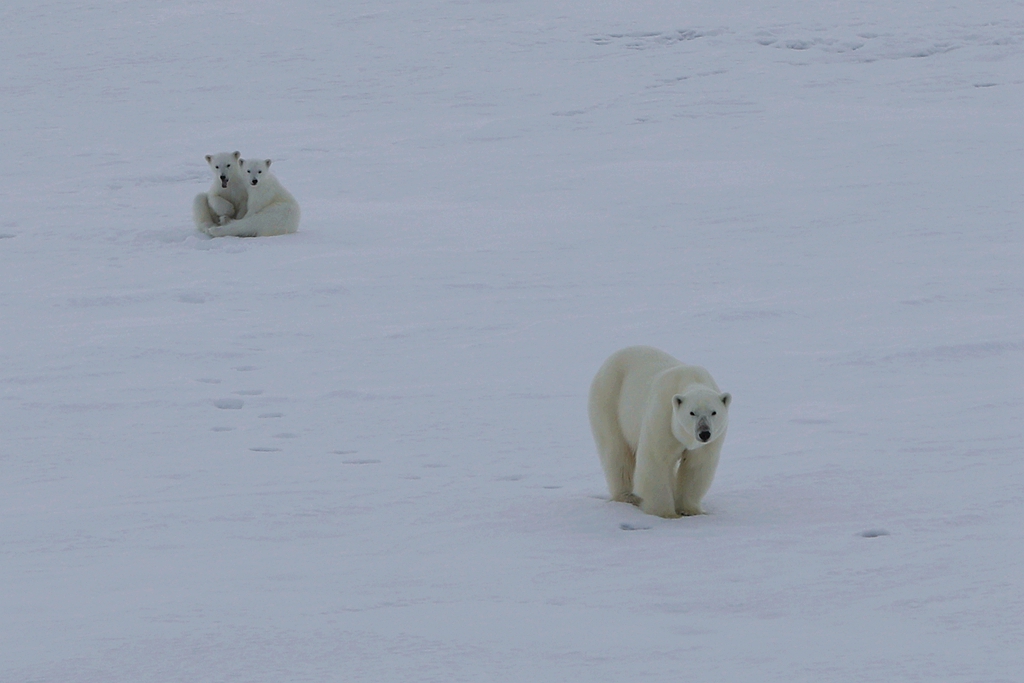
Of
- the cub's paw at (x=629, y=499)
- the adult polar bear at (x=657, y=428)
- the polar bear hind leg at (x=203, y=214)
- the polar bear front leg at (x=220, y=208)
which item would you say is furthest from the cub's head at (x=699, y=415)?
the polar bear hind leg at (x=203, y=214)

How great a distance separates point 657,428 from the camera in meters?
3.85

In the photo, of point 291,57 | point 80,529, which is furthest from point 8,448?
point 291,57

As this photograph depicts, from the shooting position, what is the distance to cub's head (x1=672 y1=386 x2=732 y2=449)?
3641mm

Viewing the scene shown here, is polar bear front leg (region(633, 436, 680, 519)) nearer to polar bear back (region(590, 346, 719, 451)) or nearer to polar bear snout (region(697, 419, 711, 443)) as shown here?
polar bear back (region(590, 346, 719, 451))

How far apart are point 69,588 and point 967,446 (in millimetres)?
3008

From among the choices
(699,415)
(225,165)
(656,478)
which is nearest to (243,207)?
(225,165)

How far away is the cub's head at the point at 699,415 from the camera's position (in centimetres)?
364

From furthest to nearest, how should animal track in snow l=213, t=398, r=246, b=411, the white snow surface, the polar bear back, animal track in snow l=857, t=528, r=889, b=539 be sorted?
animal track in snow l=213, t=398, r=246, b=411, the polar bear back, animal track in snow l=857, t=528, r=889, b=539, the white snow surface

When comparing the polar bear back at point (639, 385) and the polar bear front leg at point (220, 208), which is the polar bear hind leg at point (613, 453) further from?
the polar bear front leg at point (220, 208)

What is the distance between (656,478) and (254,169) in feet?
19.8

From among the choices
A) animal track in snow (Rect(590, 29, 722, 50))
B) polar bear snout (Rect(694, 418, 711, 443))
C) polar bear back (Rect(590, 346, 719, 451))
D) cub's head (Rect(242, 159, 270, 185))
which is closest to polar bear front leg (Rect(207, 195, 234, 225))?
cub's head (Rect(242, 159, 270, 185))

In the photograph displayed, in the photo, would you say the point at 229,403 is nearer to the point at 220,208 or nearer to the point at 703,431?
the point at 703,431

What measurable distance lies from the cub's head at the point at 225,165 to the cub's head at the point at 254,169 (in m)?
0.07

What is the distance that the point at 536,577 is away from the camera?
10.9 feet
